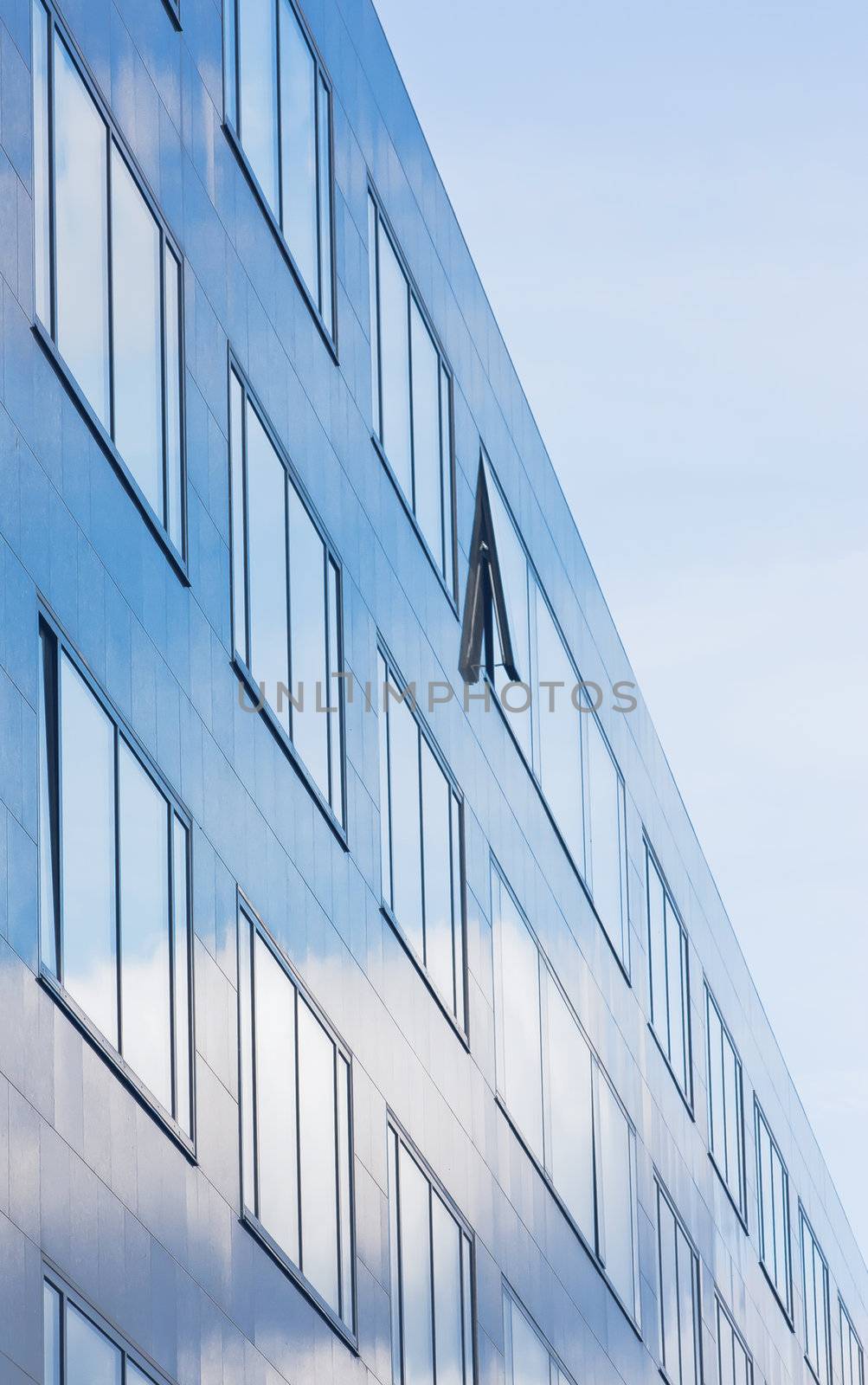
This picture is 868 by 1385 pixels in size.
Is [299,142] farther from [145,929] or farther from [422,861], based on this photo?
[145,929]

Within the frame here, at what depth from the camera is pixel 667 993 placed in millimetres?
48594

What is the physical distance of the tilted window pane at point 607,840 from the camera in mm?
42969

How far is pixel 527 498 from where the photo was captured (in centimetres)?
3969

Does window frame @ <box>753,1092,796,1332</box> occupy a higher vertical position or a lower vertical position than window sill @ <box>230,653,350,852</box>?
higher

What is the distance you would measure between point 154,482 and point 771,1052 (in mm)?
45162

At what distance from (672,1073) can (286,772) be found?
84.1 ft

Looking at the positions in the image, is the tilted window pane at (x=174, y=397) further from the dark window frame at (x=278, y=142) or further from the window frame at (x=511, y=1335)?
the window frame at (x=511, y=1335)

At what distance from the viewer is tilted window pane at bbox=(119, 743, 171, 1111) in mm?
19297

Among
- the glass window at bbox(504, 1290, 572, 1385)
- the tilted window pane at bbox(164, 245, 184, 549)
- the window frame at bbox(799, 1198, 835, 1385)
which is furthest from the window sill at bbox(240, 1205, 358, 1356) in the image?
the window frame at bbox(799, 1198, 835, 1385)

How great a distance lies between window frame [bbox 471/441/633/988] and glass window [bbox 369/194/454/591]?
5.75 feet

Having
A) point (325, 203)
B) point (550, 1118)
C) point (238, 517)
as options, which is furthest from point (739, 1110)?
point (238, 517)

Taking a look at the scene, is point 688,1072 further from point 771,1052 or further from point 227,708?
point 227,708

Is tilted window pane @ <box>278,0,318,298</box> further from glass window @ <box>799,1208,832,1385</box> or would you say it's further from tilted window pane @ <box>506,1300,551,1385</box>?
glass window @ <box>799,1208,832,1385</box>

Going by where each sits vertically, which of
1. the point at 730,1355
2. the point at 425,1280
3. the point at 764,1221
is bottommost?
the point at 425,1280
